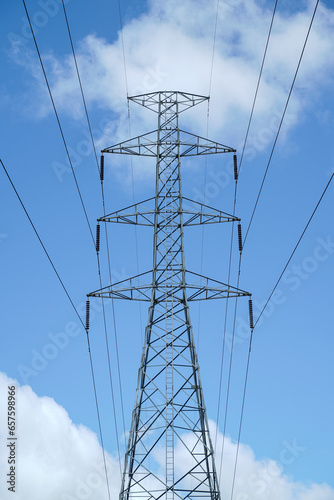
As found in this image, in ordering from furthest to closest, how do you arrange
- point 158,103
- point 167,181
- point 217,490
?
point 158,103
point 167,181
point 217,490

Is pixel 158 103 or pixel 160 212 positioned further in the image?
pixel 158 103

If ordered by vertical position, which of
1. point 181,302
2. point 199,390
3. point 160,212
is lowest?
point 199,390

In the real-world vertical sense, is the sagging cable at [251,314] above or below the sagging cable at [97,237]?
above

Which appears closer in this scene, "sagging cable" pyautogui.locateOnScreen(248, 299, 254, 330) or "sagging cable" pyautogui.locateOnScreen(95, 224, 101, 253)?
"sagging cable" pyautogui.locateOnScreen(248, 299, 254, 330)

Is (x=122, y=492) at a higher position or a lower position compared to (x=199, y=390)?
lower

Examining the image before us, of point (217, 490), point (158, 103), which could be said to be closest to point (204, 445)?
point (217, 490)

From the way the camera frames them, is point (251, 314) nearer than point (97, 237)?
Yes

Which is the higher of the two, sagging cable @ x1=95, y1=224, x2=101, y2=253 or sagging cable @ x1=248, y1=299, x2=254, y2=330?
sagging cable @ x1=248, y1=299, x2=254, y2=330

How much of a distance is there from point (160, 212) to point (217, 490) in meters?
12.2

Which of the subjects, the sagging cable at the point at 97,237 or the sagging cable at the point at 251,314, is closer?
the sagging cable at the point at 251,314

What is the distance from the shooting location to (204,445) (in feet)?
95.1

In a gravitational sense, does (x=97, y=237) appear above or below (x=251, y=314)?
below

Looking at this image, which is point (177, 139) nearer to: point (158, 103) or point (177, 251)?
point (158, 103)

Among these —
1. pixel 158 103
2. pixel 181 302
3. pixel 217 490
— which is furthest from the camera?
pixel 158 103
